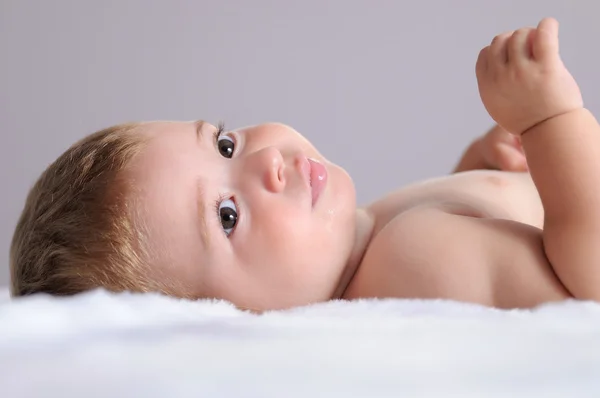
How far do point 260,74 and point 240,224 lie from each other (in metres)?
1.52

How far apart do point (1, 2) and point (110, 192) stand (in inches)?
66.5

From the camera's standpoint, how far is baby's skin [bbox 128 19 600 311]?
33.6 inches

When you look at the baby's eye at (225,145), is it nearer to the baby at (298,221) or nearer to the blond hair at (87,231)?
the baby at (298,221)

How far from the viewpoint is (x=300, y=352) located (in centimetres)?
57

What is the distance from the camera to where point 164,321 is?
28.2 inches

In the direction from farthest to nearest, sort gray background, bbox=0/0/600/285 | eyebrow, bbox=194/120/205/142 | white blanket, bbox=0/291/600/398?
gray background, bbox=0/0/600/285, eyebrow, bbox=194/120/205/142, white blanket, bbox=0/291/600/398

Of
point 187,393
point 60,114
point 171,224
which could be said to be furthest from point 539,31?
Result: point 60,114

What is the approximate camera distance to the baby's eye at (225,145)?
1.05 m

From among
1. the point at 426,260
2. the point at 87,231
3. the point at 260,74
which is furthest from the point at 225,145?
the point at 260,74

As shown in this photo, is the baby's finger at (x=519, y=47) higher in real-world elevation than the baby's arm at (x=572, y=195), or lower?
higher

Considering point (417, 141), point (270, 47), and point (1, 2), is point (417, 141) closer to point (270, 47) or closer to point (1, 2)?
point (270, 47)

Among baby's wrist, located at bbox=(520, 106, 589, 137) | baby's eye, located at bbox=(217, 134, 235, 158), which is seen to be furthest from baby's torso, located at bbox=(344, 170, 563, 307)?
baby's eye, located at bbox=(217, 134, 235, 158)

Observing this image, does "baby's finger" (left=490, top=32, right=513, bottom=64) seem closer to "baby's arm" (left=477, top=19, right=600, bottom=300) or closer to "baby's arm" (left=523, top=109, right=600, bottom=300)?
"baby's arm" (left=477, top=19, right=600, bottom=300)

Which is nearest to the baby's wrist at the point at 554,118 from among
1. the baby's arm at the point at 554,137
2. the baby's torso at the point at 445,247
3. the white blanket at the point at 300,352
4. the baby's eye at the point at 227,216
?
the baby's arm at the point at 554,137
